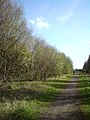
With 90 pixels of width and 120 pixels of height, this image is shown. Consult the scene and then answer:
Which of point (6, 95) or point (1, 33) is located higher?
point (1, 33)

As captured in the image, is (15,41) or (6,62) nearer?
(15,41)

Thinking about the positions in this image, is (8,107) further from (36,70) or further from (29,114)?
(36,70)

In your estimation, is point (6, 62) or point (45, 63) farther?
point (45, 63)

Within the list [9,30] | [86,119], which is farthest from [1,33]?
[86,119]

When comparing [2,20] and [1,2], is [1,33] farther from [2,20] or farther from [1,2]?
[1,2]

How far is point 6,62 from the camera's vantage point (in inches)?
1410

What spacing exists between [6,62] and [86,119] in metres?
20.9

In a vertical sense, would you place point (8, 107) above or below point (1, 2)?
below

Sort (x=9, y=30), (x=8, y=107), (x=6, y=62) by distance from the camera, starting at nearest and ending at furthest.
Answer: (x=8, y=107) → (x=9, y=30) → (x=6, y=62)

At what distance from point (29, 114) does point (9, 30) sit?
1267cm

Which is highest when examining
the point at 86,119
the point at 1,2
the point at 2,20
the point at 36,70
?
the point at 1,2

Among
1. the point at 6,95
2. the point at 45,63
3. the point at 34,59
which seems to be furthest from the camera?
the point at 45,63

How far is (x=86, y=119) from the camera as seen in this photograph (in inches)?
654

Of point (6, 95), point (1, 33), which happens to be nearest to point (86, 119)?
point (6, 95)
